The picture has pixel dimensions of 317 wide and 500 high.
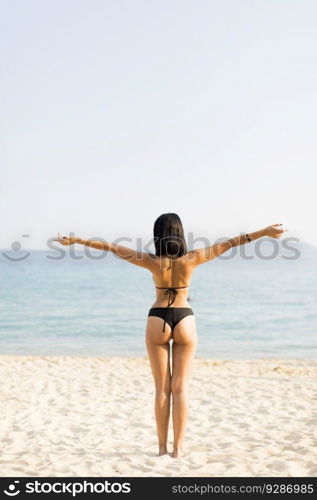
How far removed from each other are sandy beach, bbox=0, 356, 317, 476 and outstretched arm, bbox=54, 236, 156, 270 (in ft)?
5.65

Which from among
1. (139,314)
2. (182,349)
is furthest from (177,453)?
(139,314)

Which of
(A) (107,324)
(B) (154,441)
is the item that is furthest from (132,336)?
(B) (154,441)

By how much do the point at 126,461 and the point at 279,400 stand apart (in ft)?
12.1

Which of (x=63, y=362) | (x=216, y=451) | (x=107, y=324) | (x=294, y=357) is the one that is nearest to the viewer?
(x=216, y=451)

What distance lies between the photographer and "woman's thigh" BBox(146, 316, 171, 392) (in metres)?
4.45

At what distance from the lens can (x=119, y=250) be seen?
4418 millimetres

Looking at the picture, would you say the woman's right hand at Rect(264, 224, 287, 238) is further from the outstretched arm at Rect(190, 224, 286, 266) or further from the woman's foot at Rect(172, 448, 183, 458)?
the woman's foot at Rect(172, 448, 183, 458)

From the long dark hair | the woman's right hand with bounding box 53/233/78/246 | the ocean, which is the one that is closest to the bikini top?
the long dark hair

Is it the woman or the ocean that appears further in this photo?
the ocean

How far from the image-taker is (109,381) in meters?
9.27

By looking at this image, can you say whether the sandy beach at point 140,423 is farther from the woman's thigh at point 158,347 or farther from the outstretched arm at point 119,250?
the outstretched arm at point 119,250

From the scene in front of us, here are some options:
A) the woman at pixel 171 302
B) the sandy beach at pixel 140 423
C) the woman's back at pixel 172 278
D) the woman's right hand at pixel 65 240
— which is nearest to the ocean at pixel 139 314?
the sandy beach at pixel 140 423
